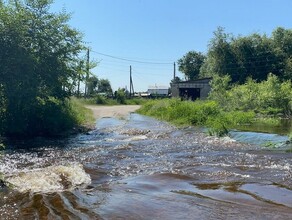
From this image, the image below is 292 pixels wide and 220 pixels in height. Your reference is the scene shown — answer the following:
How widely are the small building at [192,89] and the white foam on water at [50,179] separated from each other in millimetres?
42423

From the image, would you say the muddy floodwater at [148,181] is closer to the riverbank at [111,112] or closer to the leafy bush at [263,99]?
the leafy bush at [263,99]

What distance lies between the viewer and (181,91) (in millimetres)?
55406

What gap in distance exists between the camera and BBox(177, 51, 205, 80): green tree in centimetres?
8681

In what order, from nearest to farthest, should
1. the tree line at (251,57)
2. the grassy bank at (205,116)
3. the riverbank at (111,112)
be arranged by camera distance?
the grassy bank at (205,116) < the riverbank at (111,112) < the tree line at (251,57)

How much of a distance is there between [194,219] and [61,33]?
15.9m

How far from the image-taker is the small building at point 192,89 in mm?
52031

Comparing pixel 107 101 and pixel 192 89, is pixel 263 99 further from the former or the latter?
pixel 107 101

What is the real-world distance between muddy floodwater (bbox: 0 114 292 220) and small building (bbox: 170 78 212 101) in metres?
37.4

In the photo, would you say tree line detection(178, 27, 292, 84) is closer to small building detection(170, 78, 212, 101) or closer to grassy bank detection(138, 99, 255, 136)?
small building detection(170, 78, 212, 101)

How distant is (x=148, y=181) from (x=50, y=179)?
2.30 m

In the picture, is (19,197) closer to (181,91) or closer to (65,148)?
(65,148)

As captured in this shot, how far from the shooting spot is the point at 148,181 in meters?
8.75

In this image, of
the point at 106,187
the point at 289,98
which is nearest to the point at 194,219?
the point at 106,187

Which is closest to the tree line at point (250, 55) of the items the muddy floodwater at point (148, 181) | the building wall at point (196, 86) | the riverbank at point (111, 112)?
the building wall at point (196, 86)
